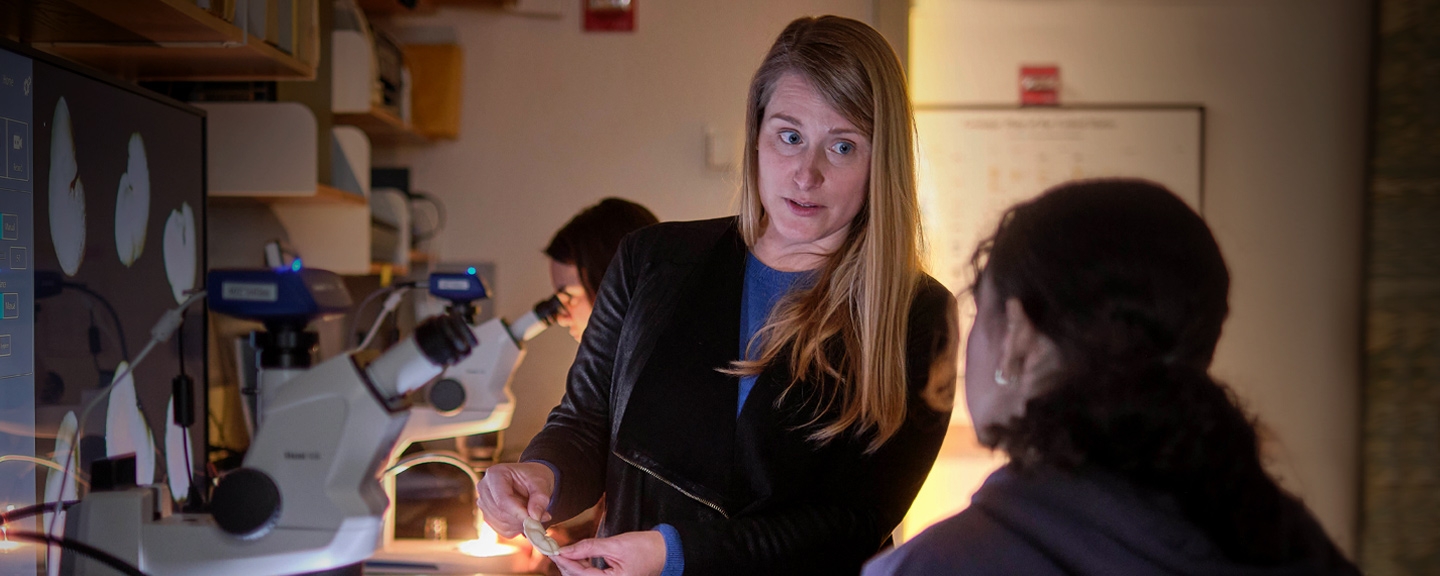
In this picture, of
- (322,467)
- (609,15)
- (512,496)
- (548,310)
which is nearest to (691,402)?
(512,496)

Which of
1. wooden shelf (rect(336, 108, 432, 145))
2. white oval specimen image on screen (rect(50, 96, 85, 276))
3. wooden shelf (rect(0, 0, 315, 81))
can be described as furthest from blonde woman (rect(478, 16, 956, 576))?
wooden shelf (rect(336, 108, 432, 145))

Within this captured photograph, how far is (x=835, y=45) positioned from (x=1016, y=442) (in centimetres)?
53

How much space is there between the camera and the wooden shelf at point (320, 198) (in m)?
1.77

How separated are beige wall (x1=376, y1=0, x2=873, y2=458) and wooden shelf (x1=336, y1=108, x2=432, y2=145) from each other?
0.04 m

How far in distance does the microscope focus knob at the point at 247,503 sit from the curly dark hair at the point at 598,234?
3.23 ft

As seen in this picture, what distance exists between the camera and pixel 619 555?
0.85m

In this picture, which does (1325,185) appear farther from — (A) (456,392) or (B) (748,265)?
(A) (456,392)

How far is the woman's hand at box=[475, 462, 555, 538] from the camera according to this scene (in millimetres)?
887

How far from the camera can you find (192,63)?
126cm

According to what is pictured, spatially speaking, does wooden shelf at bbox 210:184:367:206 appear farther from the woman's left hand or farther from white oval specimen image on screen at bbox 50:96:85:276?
the woman's left hand

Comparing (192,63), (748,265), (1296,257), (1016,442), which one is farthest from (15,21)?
(1296,257)

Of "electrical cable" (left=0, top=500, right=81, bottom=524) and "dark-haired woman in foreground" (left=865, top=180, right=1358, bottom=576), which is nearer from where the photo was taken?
"dark-haired woman in foreground" (left=865, top=180, right=1358, bottom=576)

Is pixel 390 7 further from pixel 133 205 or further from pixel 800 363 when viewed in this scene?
pixel 800 363

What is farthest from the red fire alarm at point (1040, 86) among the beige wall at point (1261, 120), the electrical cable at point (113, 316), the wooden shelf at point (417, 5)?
the electrical cable at point (113, 316)
